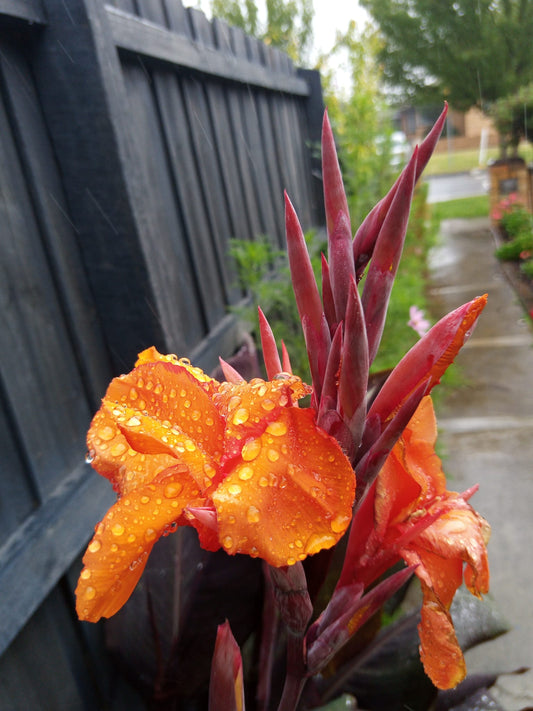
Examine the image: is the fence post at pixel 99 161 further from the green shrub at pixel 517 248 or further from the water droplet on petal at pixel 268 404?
the green shrub at pixel 517 248

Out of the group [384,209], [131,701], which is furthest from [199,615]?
[384,209]

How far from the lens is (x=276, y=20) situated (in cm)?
1216

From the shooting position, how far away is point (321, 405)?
51 centimetres

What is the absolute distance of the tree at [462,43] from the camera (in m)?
7.19

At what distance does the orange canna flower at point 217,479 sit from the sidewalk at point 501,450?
1425 mm

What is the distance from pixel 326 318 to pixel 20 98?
1.16 m

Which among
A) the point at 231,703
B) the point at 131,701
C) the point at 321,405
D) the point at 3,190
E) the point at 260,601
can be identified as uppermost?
the point at 3,190

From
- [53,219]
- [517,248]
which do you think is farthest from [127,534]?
[517,248]

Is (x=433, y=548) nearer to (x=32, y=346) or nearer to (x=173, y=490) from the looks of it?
(x=173, y=490)

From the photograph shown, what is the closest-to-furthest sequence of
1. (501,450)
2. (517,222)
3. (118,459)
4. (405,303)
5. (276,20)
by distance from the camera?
(118,459) → (501,450) → (405,303) → (517,222) → (276,20)

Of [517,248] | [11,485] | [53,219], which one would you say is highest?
[53,219]

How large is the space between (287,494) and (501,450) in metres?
2.63

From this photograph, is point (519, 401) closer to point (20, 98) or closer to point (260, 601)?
point (260, 601)

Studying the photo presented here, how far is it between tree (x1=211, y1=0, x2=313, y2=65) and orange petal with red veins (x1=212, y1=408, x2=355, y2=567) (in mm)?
10936
